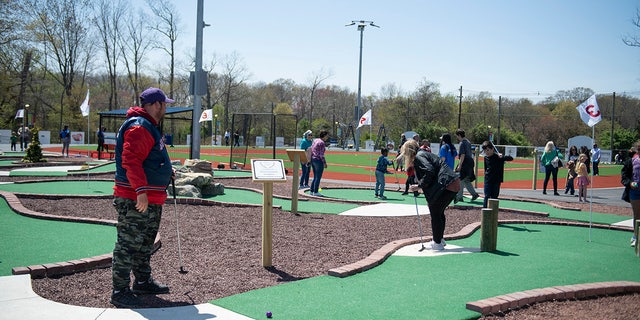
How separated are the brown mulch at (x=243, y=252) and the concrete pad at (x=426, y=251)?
441mm

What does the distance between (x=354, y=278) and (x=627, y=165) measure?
579cm

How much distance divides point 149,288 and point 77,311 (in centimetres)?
77

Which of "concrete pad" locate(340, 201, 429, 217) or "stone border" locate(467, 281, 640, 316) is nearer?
"stone border" locate(467, 281, 640, 316)

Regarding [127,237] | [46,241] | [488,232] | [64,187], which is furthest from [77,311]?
[64,187]

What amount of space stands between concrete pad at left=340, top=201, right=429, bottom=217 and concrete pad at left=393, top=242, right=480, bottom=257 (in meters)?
3.53

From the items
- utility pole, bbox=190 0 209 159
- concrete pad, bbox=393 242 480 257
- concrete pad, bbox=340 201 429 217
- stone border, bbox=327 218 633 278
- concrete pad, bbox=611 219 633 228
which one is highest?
utility pole, bbox=190 0 209 159

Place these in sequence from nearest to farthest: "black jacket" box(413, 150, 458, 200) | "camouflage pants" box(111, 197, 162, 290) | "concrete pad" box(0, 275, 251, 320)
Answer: "concrete pad" box(0, 275, 251, 320), "camouflage pants" box(111, 197, 162, 290), "black jacket" box(413, 150, 458, 200)

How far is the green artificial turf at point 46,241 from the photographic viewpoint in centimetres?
631

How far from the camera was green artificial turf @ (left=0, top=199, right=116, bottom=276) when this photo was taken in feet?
20.7

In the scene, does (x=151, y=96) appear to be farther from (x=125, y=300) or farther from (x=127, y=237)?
(x=125, y=300)

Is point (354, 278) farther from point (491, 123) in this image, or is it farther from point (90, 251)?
point (491, 123)

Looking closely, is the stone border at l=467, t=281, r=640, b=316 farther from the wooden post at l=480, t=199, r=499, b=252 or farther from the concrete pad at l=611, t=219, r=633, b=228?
the concrete pad at l=611, t=219, r=633, b=228

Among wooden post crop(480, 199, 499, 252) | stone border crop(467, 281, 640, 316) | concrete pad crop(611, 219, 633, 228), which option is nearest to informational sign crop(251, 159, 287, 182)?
stone border crop(467, 281, 640, 316)

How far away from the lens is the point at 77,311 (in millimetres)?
4516
